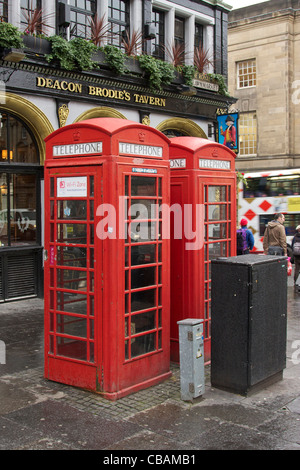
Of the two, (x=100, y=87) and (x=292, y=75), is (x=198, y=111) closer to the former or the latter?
(x=100, y=87)

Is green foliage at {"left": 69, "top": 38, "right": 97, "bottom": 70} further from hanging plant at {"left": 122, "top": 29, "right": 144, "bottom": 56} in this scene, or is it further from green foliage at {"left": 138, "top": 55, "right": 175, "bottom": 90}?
green foliage at {"left": 138, "top": 55, "right": 175, "bottom": 90}

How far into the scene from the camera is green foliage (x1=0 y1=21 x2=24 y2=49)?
10.3 meters

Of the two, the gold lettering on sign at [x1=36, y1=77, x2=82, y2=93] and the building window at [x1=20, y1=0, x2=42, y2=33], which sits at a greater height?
the building window at [x1=20, y1=0, x2=42, y2=33]

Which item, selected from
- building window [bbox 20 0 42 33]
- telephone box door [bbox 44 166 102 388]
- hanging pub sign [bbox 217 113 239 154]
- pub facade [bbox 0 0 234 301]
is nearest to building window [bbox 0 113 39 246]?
pub facade [bbox 0 0 234 301]

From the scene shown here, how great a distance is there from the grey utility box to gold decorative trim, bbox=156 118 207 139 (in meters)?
9.50

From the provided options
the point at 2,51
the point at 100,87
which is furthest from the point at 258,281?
the point at 100,87

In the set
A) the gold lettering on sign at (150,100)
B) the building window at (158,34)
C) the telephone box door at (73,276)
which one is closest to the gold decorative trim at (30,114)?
the gold lettering on sign at (150,100)

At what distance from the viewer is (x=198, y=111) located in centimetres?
1563

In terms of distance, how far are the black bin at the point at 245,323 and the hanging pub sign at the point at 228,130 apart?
10228mm

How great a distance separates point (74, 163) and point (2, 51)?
5.87 m

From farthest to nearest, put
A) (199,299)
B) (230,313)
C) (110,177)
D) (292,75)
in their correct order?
(292,75), (199,299), (230,313), (110,177)

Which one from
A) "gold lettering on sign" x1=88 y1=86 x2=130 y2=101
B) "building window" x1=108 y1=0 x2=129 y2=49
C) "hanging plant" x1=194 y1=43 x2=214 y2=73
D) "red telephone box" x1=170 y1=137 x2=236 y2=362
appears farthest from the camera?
"hanging plant" x1=194 y1=43 x2=214 y2=73

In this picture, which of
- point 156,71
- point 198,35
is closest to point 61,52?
point 156,71

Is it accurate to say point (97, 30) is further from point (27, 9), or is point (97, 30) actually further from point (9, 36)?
point (9, 36)
